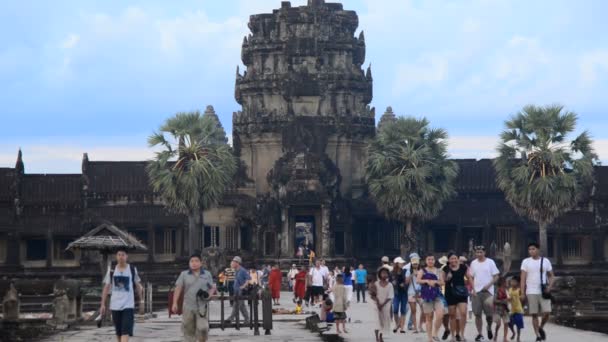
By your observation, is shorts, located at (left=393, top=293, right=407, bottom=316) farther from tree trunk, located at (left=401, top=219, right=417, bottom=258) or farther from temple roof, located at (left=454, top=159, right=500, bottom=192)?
temple roof, located at (left=454, top=159, right=500, bottom=192)

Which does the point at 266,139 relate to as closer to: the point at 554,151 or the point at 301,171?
the point at 301,171

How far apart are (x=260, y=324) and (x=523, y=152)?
38.5 meters

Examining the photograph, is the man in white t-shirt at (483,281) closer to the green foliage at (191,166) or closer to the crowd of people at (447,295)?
the crowd of people at (447,295)

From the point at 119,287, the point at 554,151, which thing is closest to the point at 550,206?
the point at 554,151

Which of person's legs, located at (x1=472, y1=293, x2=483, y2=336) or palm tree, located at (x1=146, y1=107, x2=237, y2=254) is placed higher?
palm tree, located at (x1=146, y1=107, x2=237, y2=254)

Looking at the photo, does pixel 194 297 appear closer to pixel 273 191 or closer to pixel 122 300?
pixel 122 300

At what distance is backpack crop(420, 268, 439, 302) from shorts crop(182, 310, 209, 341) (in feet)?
18.8

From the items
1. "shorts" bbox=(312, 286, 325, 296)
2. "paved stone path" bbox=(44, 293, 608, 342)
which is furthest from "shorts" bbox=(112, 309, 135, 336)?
"shorts" bbox=(312, 286, 325, 296)

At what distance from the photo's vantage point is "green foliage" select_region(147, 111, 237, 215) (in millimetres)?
72000

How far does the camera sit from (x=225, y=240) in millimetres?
77750

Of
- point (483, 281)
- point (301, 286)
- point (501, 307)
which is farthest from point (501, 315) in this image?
point (301, 286)

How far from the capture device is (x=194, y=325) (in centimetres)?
2653

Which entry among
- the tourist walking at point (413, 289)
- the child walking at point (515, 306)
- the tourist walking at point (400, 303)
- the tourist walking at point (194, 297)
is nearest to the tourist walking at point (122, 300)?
the tourist walking at point (194, 297)

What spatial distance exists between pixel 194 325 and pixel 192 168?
45.8 meters
